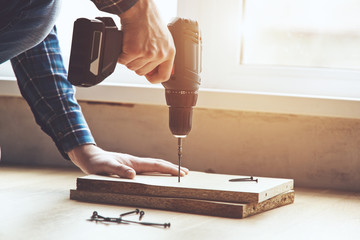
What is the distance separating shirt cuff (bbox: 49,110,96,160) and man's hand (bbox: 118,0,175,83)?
0.49 meters

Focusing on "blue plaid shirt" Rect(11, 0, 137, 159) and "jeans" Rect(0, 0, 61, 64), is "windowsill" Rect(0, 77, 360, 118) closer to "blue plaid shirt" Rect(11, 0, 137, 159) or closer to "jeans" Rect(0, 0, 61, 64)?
"blue plaid shirt" Rect(11, 0, 137, 159)

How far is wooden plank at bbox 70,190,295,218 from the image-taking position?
1.22 meters

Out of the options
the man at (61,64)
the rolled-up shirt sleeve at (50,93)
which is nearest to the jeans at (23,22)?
the man at (61,64)

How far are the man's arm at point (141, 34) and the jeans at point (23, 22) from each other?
106mm

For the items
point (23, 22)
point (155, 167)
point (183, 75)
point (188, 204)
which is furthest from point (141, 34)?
point (155, 167)

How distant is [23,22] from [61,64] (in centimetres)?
60

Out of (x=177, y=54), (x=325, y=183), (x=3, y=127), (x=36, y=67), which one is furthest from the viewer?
(x=3, y=127)

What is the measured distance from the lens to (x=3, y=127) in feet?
6.69

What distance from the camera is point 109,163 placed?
141 centimetres

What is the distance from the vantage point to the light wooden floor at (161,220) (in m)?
1.05

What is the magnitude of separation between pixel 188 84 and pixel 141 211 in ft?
1.10

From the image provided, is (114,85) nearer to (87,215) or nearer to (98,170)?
(98,170)

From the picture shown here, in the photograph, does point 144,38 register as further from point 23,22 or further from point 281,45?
point 281,45

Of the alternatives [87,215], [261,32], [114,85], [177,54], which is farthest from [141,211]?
[261,32]
